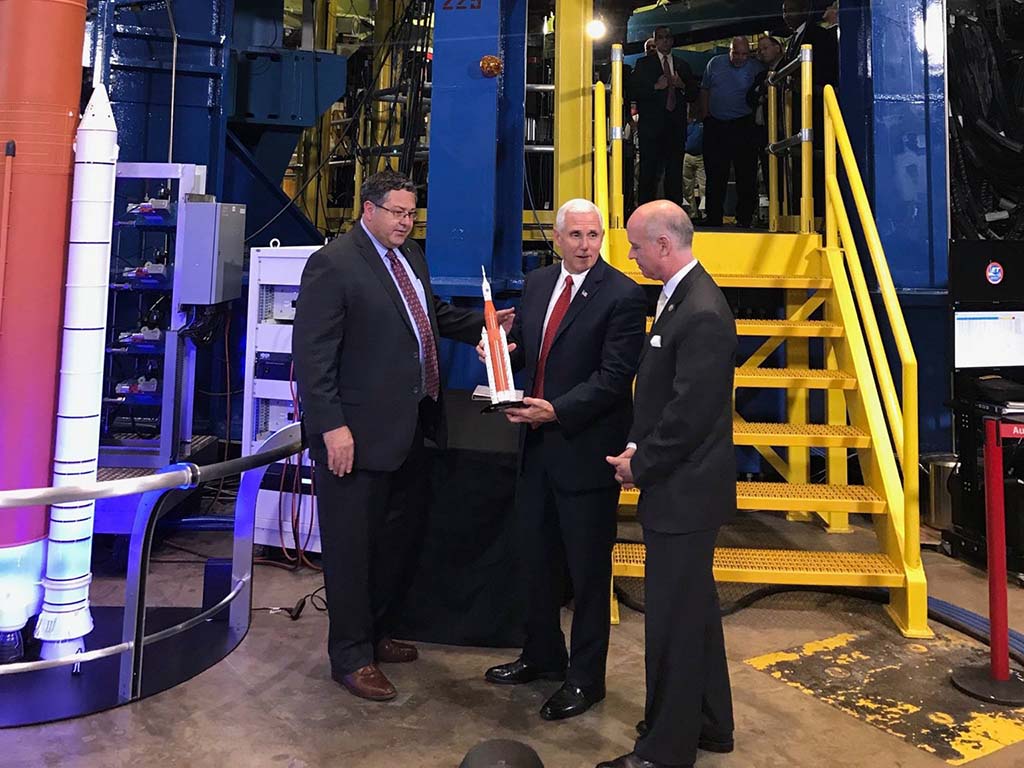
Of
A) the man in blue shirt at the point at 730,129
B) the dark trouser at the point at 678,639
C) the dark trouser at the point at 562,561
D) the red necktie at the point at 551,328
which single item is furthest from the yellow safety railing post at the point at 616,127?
the dark trouser at the point at 678,639

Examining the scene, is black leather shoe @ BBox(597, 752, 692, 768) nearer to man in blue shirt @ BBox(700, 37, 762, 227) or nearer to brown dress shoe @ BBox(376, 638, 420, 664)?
brown dress shoe @ BBox(376, 638, 420, 664)

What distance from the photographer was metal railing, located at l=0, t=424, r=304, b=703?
2.98 meters

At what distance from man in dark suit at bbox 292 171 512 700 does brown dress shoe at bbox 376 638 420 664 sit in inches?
7.3

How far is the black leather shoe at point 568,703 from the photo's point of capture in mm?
3195

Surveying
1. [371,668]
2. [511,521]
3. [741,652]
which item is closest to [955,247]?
[741,652]

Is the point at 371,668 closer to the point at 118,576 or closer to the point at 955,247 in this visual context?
the point at 118,576

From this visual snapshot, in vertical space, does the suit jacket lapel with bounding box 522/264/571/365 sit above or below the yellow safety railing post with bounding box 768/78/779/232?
below

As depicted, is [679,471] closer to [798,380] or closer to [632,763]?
[632,763]

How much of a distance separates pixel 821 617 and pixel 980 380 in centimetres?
207

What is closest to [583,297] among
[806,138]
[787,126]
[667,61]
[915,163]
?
[806,138]

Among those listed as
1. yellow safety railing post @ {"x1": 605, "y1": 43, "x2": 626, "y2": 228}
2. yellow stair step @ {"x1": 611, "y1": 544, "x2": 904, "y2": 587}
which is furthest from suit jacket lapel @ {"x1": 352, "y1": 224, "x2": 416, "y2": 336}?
yellow safety railing post @ {"x1": 605, "y1": 43, "x2": 626, "y2": 228}

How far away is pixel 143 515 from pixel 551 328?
1.73m

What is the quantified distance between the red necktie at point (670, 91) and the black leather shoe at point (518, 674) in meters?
5.34

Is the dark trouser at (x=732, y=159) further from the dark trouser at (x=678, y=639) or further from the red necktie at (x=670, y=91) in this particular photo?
the dark trouser at (x=678, y=639)
